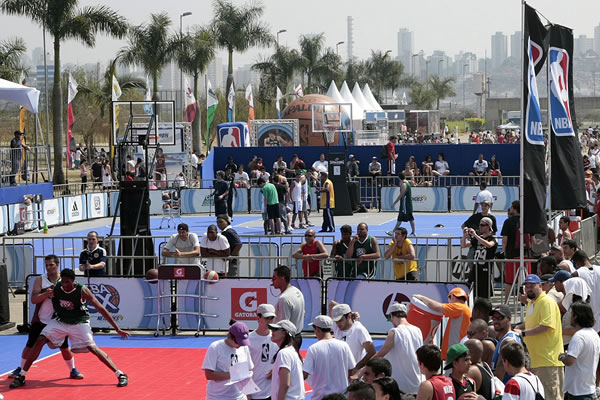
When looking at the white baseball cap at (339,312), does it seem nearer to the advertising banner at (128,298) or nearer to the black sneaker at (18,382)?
the black sneaker at (18,382)

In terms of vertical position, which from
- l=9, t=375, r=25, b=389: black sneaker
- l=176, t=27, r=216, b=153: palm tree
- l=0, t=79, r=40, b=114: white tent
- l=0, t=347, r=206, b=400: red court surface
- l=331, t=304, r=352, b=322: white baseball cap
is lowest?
l=0, t=347, r=206, b=400: red court surface

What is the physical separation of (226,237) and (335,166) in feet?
59.9

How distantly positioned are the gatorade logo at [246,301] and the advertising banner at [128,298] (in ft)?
3.64

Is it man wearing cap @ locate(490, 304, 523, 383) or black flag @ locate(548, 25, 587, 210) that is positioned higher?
black flag @ locate(548, 25, 587, 210)

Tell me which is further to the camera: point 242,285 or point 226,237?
point 226,237

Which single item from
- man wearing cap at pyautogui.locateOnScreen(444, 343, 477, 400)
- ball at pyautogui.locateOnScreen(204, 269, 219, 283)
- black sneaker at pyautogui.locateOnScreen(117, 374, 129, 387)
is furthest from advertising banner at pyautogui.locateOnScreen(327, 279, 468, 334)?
man wearing cap at pyautogui.locateOnScreen(444, 343, 477, 400)

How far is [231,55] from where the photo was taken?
249 ft

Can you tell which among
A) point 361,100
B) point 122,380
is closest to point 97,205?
point 122,380

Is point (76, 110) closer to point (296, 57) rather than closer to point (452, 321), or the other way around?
point (296, 57)

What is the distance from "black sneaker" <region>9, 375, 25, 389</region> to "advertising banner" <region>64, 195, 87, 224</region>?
22740 millimetres

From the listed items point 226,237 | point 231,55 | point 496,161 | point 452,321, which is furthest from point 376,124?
point 452,321

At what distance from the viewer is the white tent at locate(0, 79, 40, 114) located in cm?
2350

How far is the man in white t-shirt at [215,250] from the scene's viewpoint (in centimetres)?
1775

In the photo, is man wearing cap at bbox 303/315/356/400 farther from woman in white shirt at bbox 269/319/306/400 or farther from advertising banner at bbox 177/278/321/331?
advertising banner at bbox 177/278/321/331
